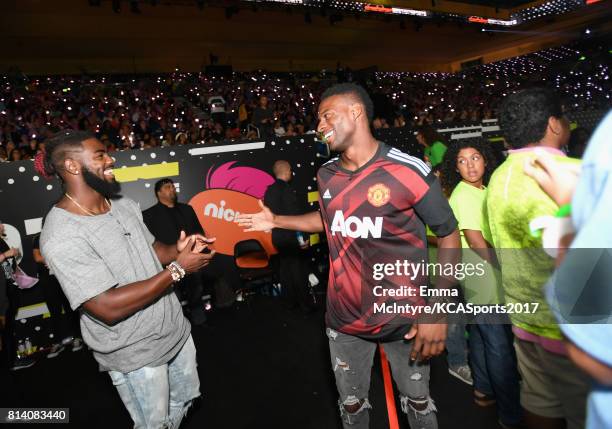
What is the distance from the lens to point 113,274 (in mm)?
1860

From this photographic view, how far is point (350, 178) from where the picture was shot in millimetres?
2043

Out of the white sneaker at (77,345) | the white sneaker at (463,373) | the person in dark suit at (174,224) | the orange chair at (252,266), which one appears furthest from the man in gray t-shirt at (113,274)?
the white sneaker at (77,345)

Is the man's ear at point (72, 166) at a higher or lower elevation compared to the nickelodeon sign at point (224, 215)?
higher

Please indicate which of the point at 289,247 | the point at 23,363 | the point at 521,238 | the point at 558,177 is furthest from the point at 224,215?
the point at 558,177

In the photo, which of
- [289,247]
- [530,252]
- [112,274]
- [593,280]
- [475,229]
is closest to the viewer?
[593,280]

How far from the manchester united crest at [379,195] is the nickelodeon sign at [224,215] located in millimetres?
3741

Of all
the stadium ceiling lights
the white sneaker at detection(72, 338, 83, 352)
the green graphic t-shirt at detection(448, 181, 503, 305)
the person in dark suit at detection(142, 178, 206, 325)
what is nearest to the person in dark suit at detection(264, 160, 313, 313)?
the person in dark suit at detection(142, 178, 206, 325)

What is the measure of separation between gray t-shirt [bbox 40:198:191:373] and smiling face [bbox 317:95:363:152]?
47.7 inches

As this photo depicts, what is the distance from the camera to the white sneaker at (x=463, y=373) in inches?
127

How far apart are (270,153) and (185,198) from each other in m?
1.48

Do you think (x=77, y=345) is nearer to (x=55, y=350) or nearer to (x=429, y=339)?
(x=55, y=350)

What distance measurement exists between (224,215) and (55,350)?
106 inches

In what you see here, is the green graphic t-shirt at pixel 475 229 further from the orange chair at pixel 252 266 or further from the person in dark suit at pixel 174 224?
the person in dark suit at pixel 174 224

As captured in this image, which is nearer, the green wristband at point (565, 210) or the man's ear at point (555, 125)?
the green wristband at point (565, 210)
